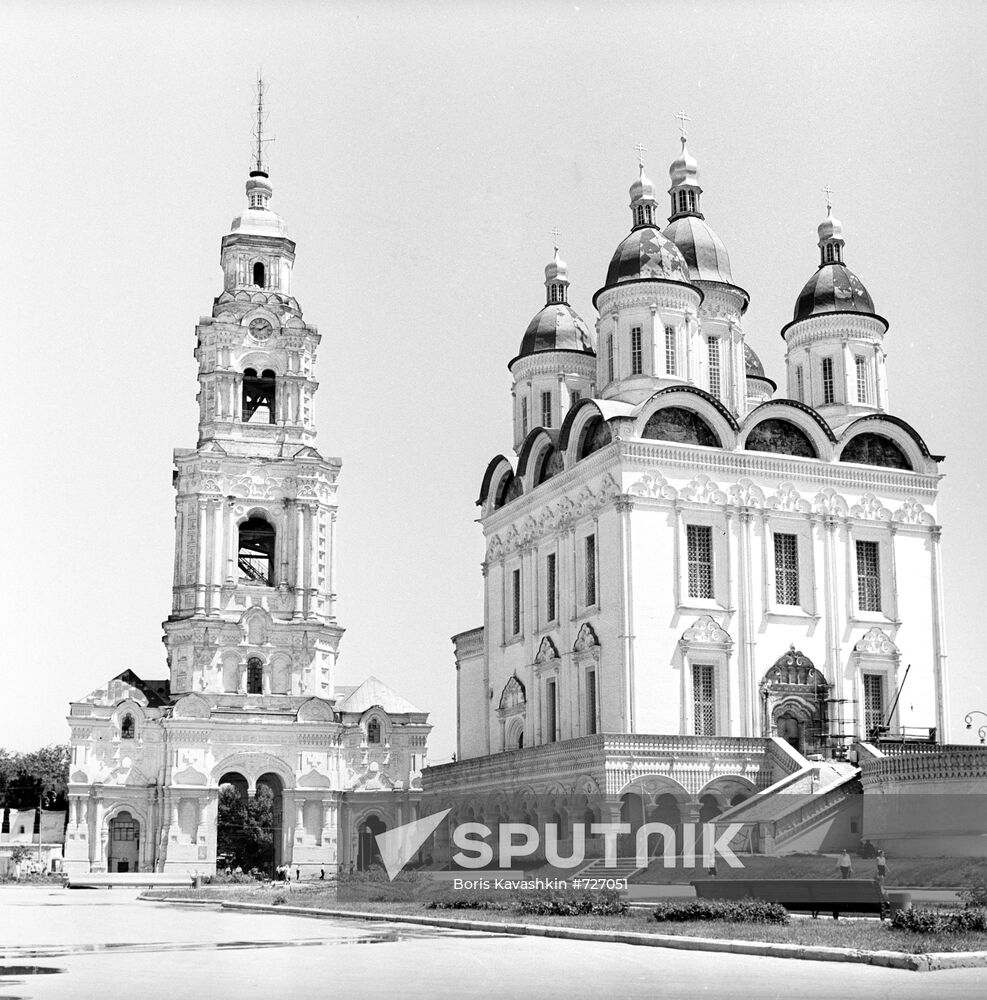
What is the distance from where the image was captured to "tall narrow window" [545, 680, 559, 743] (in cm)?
4700

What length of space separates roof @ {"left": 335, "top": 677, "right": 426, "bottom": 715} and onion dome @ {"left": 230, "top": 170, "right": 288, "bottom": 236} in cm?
2018

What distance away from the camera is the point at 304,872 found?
188ft

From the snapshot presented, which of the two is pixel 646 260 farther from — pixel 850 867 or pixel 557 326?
pixel 850 867

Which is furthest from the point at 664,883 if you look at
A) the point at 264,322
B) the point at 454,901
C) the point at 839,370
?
the point at 264,322

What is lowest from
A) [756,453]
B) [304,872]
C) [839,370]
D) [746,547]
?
[304,872]

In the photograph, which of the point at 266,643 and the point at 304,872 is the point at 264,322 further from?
the point at 304,872

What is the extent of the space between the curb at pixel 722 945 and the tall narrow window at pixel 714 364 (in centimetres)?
2585

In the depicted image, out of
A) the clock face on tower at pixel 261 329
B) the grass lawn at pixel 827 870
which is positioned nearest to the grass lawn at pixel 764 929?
the grass lawn at pixel 827 870

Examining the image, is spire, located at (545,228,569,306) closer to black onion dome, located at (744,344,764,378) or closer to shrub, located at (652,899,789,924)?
black onion dome, located at (744,344,764,378)

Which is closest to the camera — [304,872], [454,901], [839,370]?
[454,901]

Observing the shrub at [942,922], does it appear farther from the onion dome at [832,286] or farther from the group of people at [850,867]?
the onion dome at [832,286]

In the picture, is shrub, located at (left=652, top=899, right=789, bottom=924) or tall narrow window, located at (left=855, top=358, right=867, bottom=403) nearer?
shrub, located at (left=652, top=899, right=789, bottom=924)

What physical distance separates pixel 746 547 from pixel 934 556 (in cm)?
702

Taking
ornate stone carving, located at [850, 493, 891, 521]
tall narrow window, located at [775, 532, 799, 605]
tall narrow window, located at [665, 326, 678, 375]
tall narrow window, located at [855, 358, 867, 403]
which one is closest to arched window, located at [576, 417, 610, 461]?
tall narrow window, located at [665, 326, 678, 375]
